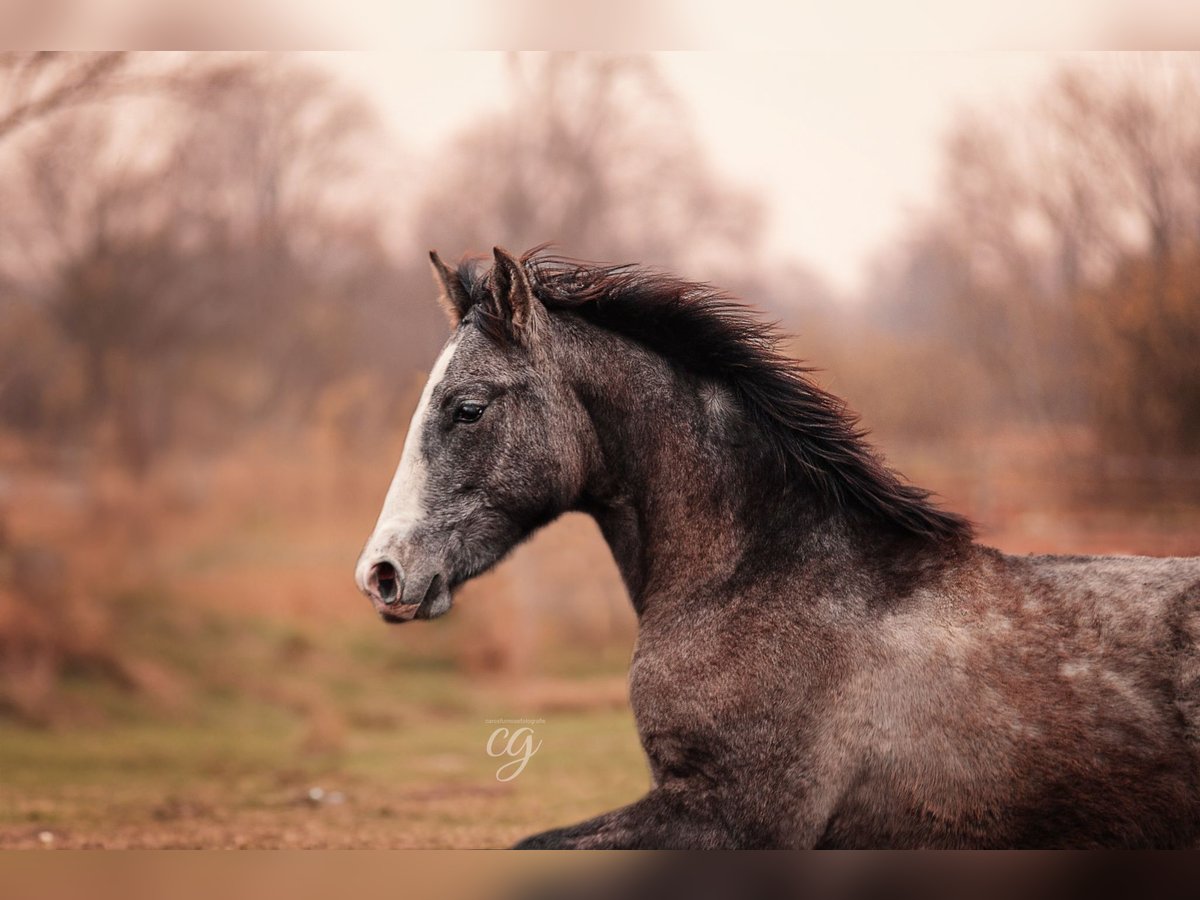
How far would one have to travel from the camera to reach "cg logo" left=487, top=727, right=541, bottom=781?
226 inches

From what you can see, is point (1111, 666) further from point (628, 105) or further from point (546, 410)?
point (628, 105)

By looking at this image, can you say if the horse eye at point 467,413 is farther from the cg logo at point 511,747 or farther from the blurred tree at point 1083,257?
the blurred tree at point 1083,257

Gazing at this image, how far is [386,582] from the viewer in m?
2.60

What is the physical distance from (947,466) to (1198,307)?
73.1 inches

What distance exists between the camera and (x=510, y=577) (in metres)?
8.09

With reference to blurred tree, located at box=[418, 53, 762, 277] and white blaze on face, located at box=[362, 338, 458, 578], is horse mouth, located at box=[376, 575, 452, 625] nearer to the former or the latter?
white blaze on face, located at box=[362, 338, 458, 578]

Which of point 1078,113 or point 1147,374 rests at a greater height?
point 1078,113

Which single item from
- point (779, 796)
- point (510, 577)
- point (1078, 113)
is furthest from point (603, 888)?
point (1078, 113)

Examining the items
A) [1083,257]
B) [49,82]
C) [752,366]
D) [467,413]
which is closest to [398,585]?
[467,413]

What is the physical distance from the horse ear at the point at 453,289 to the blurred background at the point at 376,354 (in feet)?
12.4

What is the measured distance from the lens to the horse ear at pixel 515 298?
8.75ft

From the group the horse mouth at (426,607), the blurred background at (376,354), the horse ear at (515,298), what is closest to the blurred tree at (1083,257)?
the blurred background at (376,354)

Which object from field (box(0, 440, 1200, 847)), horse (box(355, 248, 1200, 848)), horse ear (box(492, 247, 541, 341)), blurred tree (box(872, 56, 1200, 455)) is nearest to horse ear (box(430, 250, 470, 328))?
horse (box(355, 248, 1200, 848))
